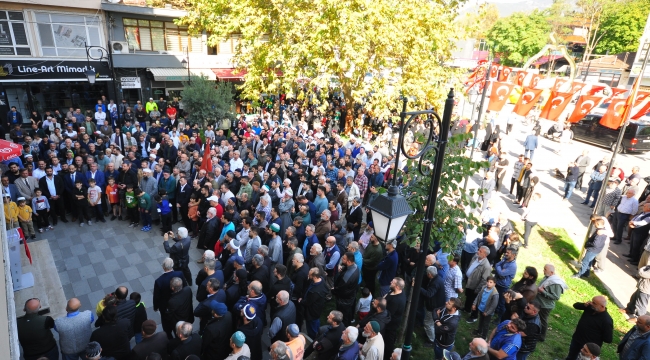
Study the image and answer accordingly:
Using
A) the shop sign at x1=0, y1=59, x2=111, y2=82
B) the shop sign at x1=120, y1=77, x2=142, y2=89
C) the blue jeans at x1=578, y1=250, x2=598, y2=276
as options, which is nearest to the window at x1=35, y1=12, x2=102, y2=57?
the shop sign at x1=0, y1=59, x2=111, y2=82

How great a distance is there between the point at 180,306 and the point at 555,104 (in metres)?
11.2

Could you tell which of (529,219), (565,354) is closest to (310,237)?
(565,354)

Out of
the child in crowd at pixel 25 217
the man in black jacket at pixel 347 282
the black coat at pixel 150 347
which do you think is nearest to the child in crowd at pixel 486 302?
the man in black jacket at pixel 347 282

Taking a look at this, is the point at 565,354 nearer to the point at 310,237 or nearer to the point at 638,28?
the point at 310,237

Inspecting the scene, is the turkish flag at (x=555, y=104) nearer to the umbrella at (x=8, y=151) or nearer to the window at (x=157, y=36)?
the umbrella at (x=8, y=151)

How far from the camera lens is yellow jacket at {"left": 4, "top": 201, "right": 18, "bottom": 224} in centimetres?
808

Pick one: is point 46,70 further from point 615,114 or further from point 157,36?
point 615,114

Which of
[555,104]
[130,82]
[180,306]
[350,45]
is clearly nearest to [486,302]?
[180,306]

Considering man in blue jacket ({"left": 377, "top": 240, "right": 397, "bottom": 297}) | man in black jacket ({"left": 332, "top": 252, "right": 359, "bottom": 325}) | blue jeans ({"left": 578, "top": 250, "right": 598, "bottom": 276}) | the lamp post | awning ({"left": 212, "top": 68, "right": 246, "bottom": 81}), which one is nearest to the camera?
the lamp post

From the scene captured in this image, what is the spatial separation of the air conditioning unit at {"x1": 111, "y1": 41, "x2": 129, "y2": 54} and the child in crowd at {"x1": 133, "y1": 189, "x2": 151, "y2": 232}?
15.1m

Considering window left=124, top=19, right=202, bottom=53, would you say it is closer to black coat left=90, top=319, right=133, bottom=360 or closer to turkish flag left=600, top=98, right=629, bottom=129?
black coat left=90, top=319, right=133, bottom=360

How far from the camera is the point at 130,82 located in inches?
850

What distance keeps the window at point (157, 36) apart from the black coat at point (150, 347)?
71.0ft

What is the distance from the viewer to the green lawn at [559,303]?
687 cm
